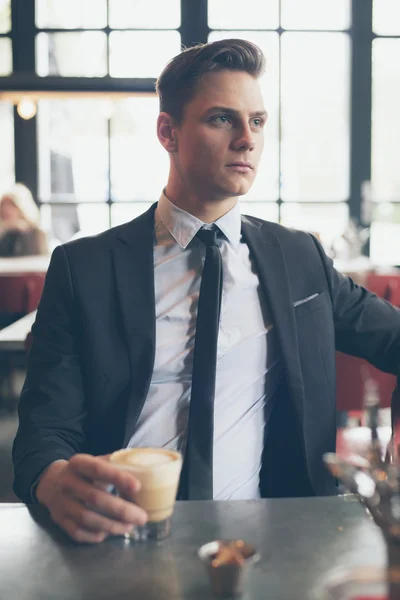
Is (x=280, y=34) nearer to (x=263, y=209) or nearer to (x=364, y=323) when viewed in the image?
(x=263, y=209)

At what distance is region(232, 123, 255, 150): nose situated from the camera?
1.60m

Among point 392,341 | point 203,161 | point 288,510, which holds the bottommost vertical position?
point 288,510

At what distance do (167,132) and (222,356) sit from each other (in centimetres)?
56

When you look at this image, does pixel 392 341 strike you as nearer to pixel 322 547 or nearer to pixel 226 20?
pixel 322 547

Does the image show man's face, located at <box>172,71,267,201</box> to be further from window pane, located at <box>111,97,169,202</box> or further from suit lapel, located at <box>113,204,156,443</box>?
window pane, located at <box>111,97,169,202</box>

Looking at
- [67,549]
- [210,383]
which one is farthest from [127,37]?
[67,549]

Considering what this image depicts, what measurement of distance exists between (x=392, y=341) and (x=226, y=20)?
5.97 meters

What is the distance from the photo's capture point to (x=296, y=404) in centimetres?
158

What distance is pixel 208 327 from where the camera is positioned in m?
1.55

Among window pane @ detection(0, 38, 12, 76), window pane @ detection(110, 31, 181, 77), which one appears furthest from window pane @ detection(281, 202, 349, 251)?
window pane @ detection(0, 38, 12, 76)

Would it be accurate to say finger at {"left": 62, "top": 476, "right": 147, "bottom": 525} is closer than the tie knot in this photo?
Yes

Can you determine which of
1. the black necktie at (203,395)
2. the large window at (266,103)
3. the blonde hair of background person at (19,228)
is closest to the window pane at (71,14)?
the large window at (266,103)

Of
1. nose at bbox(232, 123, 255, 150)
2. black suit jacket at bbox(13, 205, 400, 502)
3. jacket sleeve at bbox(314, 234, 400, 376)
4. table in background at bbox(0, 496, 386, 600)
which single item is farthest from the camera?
jacket sleeve at bbox(314, 234, 400, 376)

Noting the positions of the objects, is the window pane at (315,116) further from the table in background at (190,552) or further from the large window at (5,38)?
the table in background at (190,552)
